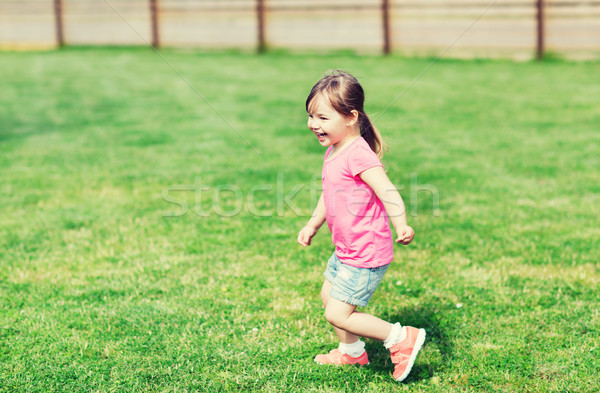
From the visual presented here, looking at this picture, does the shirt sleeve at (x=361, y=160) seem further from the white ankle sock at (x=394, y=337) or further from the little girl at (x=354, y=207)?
the white ankle sock at (x=394, y=337)

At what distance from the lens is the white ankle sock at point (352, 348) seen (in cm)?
349

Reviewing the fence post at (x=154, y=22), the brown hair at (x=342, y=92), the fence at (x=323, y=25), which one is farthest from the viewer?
the fence post at (x=154, y=22)

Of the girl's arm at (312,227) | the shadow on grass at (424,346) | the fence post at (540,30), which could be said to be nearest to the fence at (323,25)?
the fence post at (540,30)

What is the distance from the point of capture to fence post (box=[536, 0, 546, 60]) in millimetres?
15359

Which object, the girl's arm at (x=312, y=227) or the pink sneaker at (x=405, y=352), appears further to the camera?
the girl's arm at (x=312, y=227)

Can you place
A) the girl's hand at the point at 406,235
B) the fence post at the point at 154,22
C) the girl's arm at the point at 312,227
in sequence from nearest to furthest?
the girl's hand at the point at 406,235 → the girl's arm at the point at 312,227 → the fence post at the point at 154,22

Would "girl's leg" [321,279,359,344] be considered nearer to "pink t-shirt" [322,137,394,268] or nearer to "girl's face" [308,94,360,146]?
"pink t-shirt" [322,137,394,268]

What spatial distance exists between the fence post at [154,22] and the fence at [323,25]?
0.03 meters

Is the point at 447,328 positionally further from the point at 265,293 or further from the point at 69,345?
the point at 69,345

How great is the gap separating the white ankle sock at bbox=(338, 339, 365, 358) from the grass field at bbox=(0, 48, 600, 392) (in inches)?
4.7

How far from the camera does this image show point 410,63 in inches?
597

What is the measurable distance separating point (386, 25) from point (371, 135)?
14.3 m

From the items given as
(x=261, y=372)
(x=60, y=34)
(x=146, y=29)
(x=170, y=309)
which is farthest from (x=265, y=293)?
(x=60, y=34)

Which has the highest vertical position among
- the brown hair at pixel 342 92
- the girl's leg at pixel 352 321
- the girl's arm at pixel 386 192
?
the brown hair at pixel 342 92
